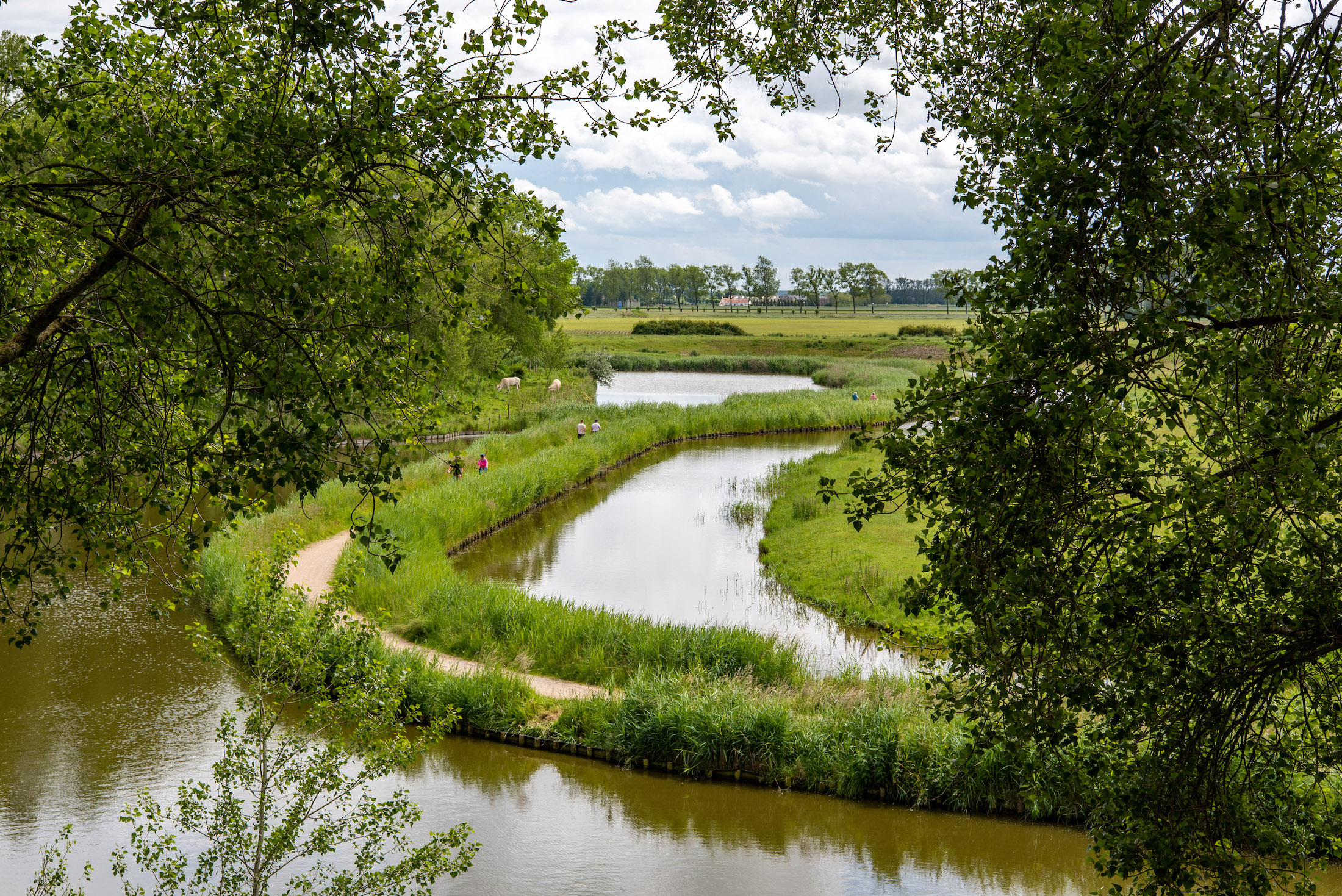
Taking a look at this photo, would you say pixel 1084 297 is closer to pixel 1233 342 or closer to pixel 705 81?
pixel 1233 342

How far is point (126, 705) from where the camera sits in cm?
1177

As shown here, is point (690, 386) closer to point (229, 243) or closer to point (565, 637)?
point (565, 637)

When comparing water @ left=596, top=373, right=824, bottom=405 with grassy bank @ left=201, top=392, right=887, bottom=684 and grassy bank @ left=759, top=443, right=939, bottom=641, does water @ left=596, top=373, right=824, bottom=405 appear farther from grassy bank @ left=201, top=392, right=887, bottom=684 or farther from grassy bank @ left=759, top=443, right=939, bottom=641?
grassy bank @ left=759, top=443, right=939, bottom=641

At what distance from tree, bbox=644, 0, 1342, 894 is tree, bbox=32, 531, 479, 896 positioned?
4102 millimetres

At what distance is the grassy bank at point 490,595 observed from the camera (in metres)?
12.9

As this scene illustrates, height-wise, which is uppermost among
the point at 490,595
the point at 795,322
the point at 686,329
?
the point at 795,322

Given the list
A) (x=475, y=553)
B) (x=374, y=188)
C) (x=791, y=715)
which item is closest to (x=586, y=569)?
(x=475, y=553)

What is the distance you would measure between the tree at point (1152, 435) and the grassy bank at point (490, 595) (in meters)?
5.05

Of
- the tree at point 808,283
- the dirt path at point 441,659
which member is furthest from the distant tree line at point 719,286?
the dirt path at point 441,659

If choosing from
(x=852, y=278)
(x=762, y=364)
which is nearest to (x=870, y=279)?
(x=852, y=278)

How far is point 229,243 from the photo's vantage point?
4.70 meters

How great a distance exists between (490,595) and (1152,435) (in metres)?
11.6

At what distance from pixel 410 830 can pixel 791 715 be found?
14.1 ft

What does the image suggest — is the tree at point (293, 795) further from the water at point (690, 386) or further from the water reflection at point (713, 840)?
the water at point (690, 386)
